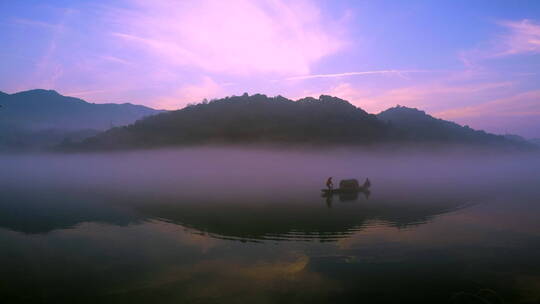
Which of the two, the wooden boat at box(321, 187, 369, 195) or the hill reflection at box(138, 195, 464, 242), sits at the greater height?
the wooden boat at box(321, 187, 369, 195)

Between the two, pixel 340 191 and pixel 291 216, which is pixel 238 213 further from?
pixel 340 191

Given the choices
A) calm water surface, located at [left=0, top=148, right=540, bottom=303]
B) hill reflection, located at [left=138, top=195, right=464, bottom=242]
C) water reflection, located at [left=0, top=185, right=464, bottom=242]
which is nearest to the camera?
calm water surface, located at [left=0, top=148, right=540, bottom=303]

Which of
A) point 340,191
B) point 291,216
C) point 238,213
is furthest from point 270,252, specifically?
point 340,191

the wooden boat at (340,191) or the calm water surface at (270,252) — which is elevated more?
the wooden boat at (340,191)

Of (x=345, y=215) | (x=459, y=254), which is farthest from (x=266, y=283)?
(x=345, y=215)

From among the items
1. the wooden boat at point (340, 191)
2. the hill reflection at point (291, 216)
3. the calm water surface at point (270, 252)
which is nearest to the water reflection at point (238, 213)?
the hill reflection at point (291, 216)

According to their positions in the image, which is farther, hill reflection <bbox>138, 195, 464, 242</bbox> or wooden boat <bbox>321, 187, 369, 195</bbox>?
wooden boat <bbox>321, 187, 369, 195</bbox>

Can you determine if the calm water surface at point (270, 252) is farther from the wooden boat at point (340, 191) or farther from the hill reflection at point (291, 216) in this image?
A: the wooden boat at point (340, 191)

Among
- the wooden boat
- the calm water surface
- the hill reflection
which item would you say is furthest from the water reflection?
the wooden boat

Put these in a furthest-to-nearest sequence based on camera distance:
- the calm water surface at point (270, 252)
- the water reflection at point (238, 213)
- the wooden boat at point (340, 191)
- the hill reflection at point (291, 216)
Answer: the wooden boat at point (340, 191)
the water reflection at point (238, 213)
the hill reflection at point (291, 216)
the calm water surface at point (270, 252)

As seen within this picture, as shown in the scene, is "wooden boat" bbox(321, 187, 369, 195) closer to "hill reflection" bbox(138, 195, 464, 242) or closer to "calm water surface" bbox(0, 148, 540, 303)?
"hill reflection" bbox(138, 195, 464, 242)

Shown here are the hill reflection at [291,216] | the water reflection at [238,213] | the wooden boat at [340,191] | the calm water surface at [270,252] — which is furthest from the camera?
the wooden boat at [340,191]

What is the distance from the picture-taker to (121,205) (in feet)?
157

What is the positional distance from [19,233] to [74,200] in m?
22.0
